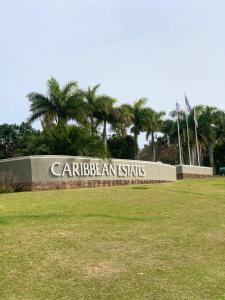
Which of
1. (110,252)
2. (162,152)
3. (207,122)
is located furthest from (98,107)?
(110,252)

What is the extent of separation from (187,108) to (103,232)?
142 ft

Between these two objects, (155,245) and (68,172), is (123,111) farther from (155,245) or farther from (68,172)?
(155,245)

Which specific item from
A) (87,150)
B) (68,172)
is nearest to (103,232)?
(68,172)

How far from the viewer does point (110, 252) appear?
9.60 metres

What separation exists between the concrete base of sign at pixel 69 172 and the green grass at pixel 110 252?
7894mm

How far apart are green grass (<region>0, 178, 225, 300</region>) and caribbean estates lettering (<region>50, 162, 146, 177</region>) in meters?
9.16

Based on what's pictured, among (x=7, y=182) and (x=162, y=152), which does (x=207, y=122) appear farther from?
(x=7, y=182)

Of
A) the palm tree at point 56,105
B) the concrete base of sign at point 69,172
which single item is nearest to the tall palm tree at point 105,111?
the palm tree at point 56,105

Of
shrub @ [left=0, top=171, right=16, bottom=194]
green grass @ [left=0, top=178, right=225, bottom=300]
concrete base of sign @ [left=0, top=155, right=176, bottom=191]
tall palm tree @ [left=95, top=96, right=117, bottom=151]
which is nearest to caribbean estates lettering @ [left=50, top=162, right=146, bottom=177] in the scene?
concrete base of sign @ [left=0, top=155, right=176, bottom=191]

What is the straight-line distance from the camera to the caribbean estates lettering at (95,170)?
25614 mm

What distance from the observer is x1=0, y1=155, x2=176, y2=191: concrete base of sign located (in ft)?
80.0

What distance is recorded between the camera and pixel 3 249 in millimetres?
9477

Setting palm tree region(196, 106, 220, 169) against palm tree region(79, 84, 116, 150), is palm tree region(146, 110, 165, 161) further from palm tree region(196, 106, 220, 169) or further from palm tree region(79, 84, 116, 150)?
palm tree region(79, 84, 116, 150)

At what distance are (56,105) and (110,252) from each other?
30757 millimetres
